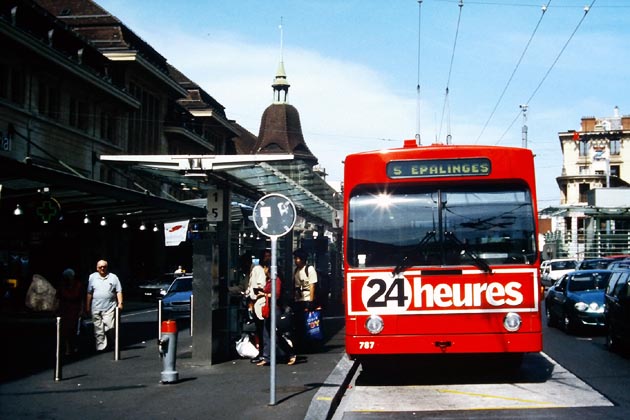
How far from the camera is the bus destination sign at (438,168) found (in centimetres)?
1122

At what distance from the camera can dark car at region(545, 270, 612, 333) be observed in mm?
19016

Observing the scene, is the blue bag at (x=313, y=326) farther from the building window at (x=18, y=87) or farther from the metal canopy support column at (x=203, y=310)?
the building window at (x=18, y=87)

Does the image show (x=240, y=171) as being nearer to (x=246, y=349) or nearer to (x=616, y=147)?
(x=246, y=349)

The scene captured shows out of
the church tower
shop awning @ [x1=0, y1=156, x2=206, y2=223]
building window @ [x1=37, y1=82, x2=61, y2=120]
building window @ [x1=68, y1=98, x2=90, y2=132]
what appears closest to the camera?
shop awning @ [x1=0, y1=156, x2=206, y2=223]

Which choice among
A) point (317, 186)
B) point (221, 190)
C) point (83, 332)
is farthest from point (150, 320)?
point (221, 190)

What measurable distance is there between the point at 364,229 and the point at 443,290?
125 cm

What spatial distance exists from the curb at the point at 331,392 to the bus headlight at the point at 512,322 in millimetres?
2205

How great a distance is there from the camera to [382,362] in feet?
47.7

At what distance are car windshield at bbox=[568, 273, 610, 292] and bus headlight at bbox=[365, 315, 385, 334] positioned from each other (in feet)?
35.7

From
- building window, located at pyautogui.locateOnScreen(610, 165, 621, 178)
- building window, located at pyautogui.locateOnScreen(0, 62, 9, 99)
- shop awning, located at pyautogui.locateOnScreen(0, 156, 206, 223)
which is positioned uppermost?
building window, located at pyautogui.locateOnScreen(610, 165, 621, 178)

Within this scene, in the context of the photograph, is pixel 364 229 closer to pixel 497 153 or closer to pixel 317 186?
pixel 497 153

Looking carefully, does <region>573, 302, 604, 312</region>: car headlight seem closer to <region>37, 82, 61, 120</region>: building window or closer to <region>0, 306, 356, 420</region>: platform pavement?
<region>0, 306, 356, 420</region>: platform pavement

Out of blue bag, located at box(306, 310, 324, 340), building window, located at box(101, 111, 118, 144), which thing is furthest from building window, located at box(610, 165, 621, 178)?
blue bag, located at box(306, 310, 324, 340)

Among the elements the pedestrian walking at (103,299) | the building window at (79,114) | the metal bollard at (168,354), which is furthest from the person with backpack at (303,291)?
the building window at (79,114)
